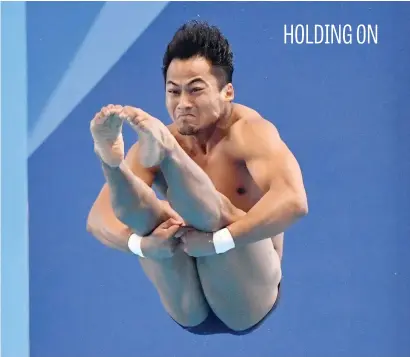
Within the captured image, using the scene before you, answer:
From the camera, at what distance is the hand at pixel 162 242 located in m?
1.87

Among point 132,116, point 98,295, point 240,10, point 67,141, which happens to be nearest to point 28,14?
point 67,141

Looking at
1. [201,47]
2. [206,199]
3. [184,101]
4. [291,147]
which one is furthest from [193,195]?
[291,147]

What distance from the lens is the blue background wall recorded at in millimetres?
2922

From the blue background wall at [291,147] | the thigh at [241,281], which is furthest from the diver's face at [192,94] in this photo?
the blue background wall at [291,147]

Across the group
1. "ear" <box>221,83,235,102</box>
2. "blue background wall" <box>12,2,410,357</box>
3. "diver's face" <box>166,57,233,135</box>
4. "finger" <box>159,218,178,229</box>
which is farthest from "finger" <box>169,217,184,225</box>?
"blue background wall" <box>12,2,410,357</box>

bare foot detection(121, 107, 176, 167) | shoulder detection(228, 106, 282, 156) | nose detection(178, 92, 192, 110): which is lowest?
bare foot detection(121, 107, 176, 167)

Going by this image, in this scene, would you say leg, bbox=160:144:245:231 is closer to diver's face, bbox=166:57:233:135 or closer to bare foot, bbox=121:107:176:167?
bare foot, bbox=121:107:176:167

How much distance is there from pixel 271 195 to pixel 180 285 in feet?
1.14

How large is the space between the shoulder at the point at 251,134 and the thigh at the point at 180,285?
30cm

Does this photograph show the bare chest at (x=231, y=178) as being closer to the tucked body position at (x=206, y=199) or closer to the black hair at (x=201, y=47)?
the tucked body position at (x=206, y=199)

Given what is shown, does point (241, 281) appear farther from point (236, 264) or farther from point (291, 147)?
point (291, 147)

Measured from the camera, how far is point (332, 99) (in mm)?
2928

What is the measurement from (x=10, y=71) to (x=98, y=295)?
893 millimetres

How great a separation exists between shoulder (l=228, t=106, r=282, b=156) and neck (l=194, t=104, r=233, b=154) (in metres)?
0.02
